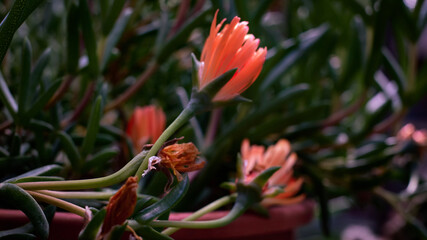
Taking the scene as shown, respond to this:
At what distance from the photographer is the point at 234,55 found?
21cm

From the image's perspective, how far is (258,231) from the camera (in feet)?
1.09

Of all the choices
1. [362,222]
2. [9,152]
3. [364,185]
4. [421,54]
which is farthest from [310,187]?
[421,54]

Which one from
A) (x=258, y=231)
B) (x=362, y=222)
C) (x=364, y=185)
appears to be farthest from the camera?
(x=362, y=222)

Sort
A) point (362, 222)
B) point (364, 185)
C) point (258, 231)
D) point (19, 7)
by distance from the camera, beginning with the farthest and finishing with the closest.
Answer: point (362, 222)
point (364, 185)
point (258, 231)
point (19, 7)

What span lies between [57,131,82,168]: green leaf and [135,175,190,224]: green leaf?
10 cm

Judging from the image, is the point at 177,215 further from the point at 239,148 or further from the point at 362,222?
the point at 362,222

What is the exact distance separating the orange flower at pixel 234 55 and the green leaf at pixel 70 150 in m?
0.12

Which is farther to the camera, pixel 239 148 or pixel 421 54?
pixel 421 54

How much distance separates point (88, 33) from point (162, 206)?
20 cm

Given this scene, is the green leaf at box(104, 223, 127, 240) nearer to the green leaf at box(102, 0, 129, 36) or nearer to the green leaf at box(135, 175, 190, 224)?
the green leaf at box(135, 175, 190, 224)

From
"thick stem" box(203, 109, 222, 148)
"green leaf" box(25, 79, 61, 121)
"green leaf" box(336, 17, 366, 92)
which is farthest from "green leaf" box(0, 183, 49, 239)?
"green leaf" box(336, 17, 366, 92)

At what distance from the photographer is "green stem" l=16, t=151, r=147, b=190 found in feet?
0.63

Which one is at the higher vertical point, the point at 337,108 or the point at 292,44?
the point at 292,44

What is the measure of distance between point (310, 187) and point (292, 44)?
0.18m
